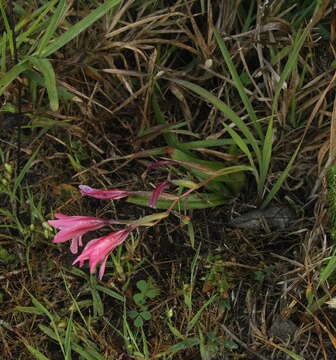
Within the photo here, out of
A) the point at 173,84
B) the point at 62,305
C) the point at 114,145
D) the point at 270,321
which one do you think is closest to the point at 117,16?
the point at 173,84

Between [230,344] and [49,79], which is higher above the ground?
[49,79]

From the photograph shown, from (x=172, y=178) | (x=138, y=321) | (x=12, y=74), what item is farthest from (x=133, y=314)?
(x=12, y=74)

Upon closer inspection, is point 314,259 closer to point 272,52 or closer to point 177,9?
point 272,52

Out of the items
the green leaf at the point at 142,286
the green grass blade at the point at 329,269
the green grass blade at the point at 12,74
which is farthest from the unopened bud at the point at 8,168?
the green grass blade at the point at 329,269

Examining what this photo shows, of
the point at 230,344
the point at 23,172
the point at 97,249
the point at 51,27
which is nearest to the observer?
the point at 97,249

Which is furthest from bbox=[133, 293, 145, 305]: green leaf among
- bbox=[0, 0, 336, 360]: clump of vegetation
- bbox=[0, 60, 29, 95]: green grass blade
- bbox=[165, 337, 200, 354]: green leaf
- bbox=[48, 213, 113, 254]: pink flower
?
bbox=[0, 60, 29, 95]: green grass blade

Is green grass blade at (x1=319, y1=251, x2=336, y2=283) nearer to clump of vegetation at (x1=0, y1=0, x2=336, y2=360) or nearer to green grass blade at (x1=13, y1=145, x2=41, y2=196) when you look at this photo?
clump of vegetation at (x1=0, y1=0, x2=336, y2=360)

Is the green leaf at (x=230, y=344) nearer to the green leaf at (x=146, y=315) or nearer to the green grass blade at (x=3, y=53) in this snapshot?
the green leaf at (x=146, y=315)

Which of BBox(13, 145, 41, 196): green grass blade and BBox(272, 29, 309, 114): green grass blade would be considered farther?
BBox(13, 145, 41, 196): green grass blade

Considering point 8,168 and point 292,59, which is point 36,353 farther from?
point 292,59
